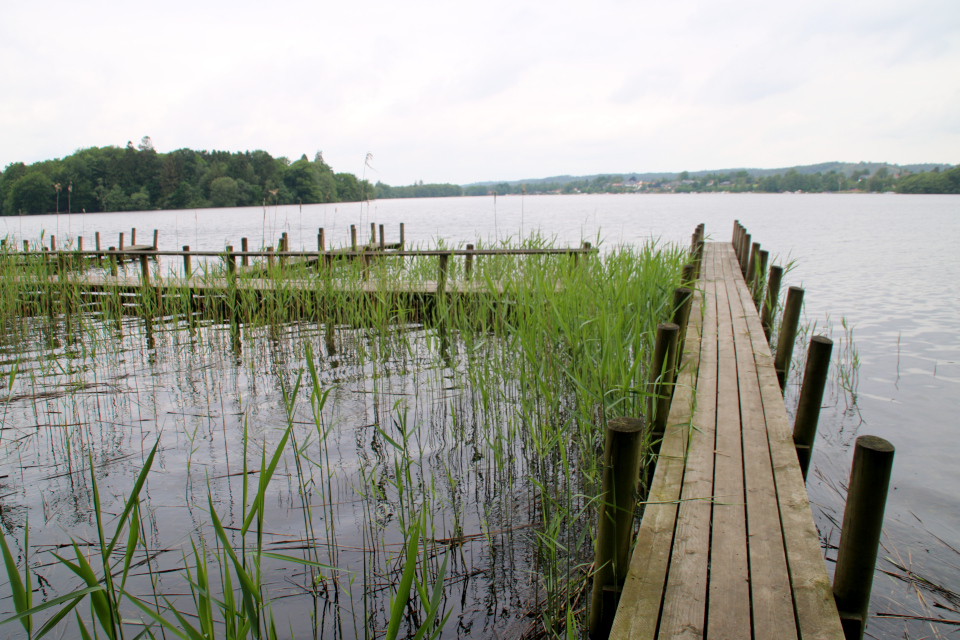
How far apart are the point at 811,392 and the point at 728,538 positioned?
152cm

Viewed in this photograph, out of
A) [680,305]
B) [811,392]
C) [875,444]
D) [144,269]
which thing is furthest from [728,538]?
[144,269]

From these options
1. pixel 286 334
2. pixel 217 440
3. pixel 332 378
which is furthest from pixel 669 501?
pixel 286 334

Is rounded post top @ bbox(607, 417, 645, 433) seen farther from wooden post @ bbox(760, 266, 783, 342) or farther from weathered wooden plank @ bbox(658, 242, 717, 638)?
wooden post @ bbox(760, 266, 783, 342)

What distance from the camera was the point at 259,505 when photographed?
1515 millimetres

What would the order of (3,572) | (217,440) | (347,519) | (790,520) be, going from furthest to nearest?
(217,440) → (347,519) → (3,572) → (790,520)

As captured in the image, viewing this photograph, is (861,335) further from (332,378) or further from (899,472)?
(332,378)

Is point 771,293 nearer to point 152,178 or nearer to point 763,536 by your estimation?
point 763,536

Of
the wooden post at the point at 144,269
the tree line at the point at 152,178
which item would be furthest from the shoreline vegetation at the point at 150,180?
the wooden post at the point at 144,269

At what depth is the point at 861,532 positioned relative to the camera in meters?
1.77

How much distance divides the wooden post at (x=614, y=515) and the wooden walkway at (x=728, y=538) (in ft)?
0.31

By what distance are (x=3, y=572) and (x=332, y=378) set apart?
3314 mm

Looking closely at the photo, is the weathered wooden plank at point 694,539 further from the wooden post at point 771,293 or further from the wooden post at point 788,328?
the wooden post at point 771,293

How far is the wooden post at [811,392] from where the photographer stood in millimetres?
3000

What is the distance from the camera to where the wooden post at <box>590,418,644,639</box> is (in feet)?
Answer: 5.81
